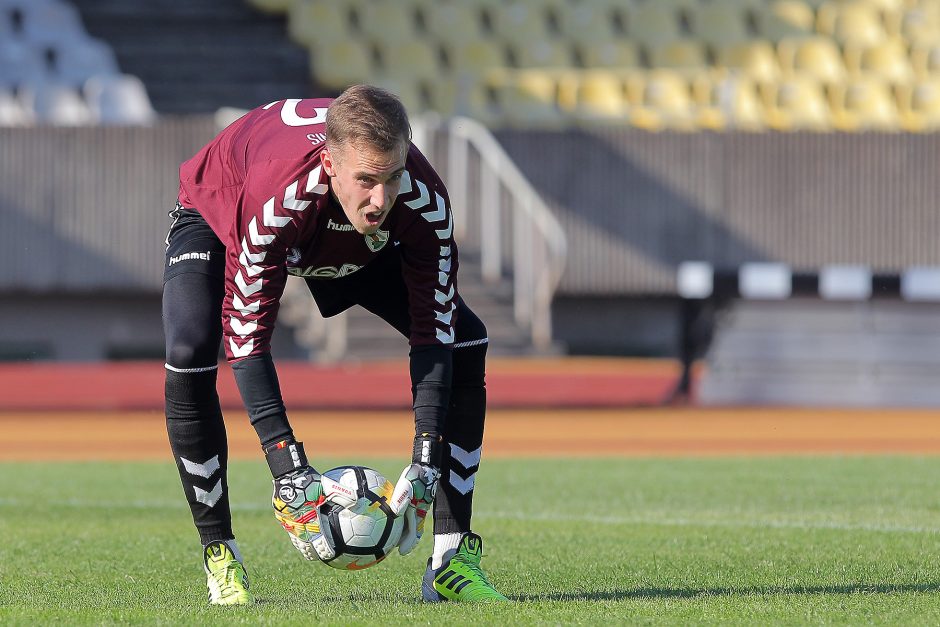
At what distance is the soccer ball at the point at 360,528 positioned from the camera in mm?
4391

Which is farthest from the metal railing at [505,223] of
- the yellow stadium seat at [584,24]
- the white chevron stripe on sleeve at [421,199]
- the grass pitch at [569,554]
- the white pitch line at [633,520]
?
the white chevron stripe on sleeve at [421,199]

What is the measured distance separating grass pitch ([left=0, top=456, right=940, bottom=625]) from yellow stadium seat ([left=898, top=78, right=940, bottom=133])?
14080 millimetres

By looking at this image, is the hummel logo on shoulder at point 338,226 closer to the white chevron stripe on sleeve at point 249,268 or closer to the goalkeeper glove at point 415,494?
the white chevron stripe on sleeve at point 249,268

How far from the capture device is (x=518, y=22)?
974 inches

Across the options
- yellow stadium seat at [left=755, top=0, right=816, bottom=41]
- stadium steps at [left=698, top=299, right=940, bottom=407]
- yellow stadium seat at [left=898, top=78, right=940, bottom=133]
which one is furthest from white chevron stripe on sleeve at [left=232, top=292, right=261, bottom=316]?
yellow stadium seat at [left=755, top=0, right=816, bottom=41]

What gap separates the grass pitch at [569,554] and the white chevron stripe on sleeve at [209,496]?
0.33 meters

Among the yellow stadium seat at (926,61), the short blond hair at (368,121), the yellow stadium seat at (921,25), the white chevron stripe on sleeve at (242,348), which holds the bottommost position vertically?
the white chevron stripe on sleeve at (242,348)

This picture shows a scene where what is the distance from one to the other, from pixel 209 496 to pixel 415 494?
3.15 ft

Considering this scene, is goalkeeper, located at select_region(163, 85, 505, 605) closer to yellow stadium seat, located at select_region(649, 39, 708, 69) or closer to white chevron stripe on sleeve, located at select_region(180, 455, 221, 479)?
white chevron stripe on sleeve, located at select_region(180, 455, 221, 479)

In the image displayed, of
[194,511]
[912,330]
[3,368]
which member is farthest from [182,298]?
[912,330]

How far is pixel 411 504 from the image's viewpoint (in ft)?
14.8

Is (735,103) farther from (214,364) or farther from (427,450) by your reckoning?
(427,450)

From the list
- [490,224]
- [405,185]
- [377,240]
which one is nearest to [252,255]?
[377,240]

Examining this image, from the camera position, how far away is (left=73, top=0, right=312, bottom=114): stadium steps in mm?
23422
